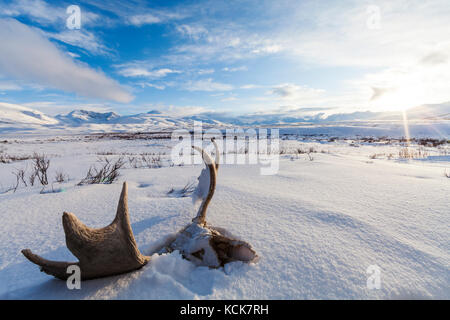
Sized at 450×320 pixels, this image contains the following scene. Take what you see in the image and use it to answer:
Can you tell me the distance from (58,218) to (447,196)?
114 inches

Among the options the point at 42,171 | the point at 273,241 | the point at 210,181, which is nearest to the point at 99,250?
the point at 210,181

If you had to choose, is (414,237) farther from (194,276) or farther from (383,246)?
(194,276)

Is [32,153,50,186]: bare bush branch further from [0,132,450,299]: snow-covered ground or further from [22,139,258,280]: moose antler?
[22,139,258,280]: moose antler

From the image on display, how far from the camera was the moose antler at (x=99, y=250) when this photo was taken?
0.79 meters

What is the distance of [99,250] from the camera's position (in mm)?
834

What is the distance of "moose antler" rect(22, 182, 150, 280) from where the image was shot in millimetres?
785

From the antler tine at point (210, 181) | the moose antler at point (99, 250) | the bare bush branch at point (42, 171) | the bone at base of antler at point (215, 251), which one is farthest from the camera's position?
the bare bush branch at point (42, 171)

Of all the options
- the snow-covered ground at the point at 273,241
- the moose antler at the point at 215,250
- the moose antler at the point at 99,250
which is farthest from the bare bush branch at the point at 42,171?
the moose antler at the point at 215,250

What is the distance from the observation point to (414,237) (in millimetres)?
1154

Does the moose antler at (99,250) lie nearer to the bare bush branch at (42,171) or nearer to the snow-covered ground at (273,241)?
the snow-covered ground at (273,241)

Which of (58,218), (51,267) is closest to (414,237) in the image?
(51,267)

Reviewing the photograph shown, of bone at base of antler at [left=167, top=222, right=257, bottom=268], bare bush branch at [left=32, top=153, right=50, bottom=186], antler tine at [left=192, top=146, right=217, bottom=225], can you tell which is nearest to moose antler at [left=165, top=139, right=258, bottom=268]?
bone at base of antler at [left=167, top=222, right=257, bottom=268]

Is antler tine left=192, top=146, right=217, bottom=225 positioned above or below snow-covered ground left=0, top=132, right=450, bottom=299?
above

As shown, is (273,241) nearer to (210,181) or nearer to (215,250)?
(215,250)
